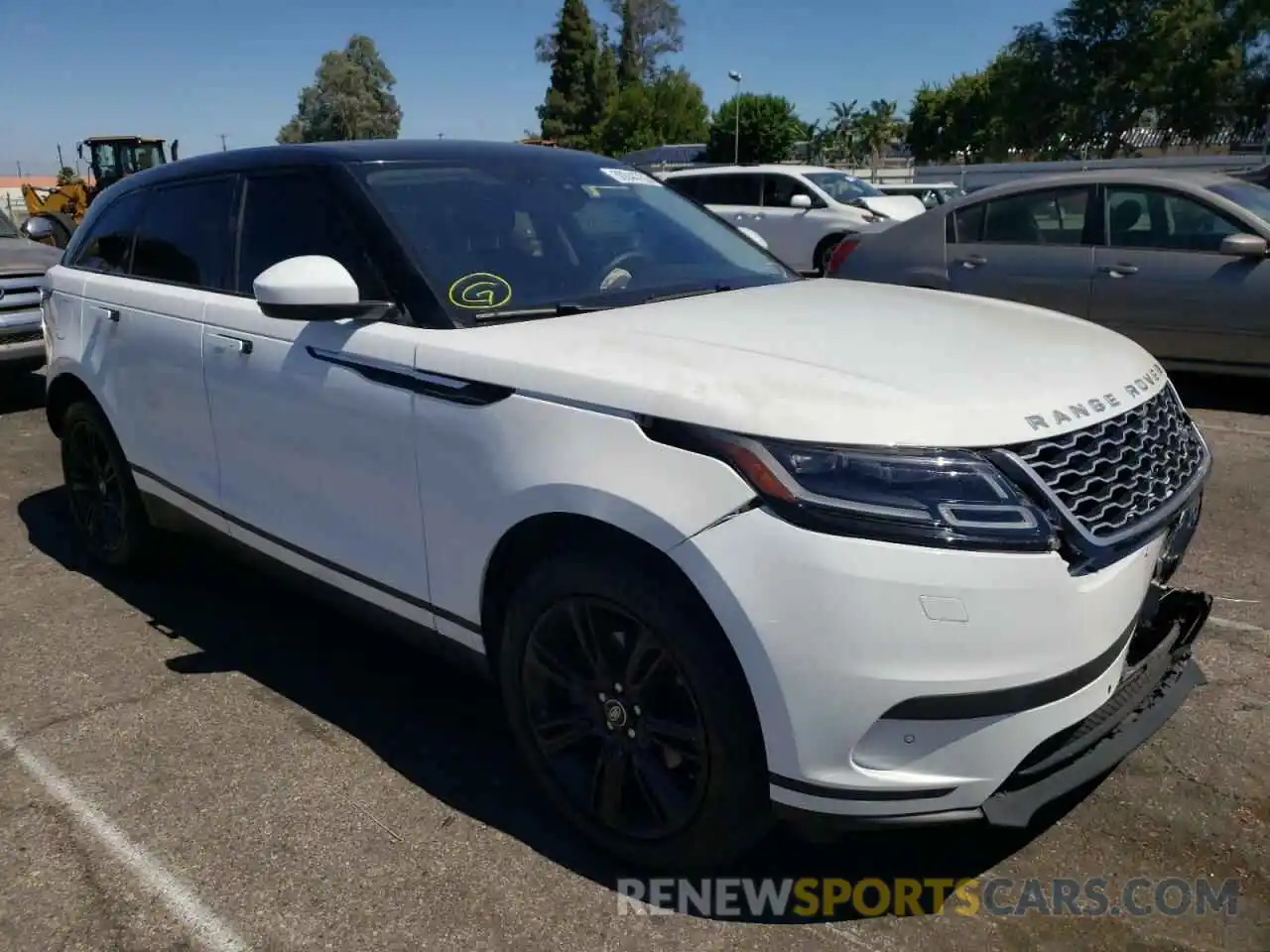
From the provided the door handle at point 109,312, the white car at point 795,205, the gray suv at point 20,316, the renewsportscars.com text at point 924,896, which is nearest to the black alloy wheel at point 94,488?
the door handle at point 109,312

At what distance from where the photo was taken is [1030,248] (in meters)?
7.37

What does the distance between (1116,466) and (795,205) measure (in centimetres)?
1303

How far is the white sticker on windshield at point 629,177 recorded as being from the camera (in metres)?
3.85

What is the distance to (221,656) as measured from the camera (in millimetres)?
3855

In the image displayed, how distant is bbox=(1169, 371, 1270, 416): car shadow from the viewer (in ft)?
22.9

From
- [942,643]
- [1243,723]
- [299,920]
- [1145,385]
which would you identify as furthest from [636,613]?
[1243,723]

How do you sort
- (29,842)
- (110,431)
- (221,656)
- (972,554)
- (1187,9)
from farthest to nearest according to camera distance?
1. (1187,9)
2. (110,431)
3. (221,656)
4. (29,842)
5. (972,554)

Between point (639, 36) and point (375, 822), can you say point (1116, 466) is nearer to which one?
point (375, 822)

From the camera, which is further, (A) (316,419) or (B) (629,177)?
(B) (629,177)

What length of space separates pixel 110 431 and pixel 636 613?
303cm

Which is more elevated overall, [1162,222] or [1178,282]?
[1162,222]

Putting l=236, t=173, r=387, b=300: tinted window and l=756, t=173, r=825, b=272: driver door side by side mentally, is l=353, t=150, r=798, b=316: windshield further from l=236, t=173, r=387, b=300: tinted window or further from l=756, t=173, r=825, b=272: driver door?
l=756, t=173, r=825, b=272: driver door

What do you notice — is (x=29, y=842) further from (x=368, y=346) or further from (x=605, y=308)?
(x=605, y=308)

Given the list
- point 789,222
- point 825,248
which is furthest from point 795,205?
point 825,248
